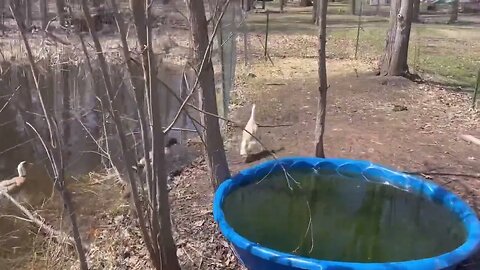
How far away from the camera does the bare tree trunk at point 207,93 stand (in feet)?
14.6

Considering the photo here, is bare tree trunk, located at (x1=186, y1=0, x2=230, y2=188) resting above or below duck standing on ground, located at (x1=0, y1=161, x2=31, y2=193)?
above

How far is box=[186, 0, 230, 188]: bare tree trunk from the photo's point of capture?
4.46m

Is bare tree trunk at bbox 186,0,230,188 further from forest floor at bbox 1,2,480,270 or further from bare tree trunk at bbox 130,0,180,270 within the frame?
bare tree trunk at bbox 130,0,180,270

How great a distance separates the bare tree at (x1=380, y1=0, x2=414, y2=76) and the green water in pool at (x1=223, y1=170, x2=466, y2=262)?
18.8 feet

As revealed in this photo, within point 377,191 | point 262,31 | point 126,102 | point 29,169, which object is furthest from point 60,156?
point 262,31

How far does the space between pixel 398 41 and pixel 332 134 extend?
4.16m

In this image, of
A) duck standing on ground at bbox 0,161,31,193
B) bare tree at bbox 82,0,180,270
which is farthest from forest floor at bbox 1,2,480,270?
duck standing on ground at bbox 0,161,31,193

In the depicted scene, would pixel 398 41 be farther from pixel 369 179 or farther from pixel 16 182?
pixel 16 182

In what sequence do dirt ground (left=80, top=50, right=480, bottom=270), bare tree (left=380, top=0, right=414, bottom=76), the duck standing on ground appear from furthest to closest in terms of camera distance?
bare tree (left=380, top=0, right=414, bottom=76)
the duck standing on ground
dirt ground (left=80, top=50, right=480, bottom=270)

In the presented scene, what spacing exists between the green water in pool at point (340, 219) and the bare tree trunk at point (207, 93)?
306 millimetres

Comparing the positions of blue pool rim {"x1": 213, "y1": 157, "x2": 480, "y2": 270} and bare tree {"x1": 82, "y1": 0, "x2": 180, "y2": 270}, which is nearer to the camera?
bare tree {"x1": 82, "y1": 0, "x2": 180, "y2": 270}

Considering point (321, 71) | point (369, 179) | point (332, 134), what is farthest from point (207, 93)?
point (332, 134)

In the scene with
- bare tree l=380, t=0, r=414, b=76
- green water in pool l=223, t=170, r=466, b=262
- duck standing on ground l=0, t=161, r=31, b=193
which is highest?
bare tree l=380, t=0, r=414, b=76

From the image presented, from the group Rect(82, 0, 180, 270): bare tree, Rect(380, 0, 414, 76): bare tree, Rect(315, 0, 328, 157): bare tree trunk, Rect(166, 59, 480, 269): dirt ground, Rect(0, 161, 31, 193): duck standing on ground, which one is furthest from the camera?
Rect(380, 0, 414, 76): bare tree
